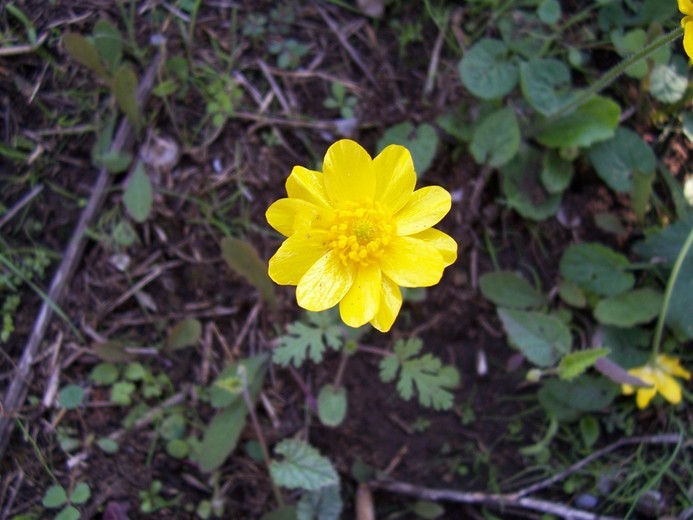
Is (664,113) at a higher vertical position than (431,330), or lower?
higher

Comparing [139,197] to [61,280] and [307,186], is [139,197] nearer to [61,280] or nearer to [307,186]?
[61,280]

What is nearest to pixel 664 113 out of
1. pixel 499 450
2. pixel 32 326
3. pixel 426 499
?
pixel 499 450

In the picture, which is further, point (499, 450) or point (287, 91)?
point (287, 91)

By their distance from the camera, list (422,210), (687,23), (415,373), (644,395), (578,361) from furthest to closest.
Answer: (644,395), (415,373), (578,361), (422,210), (687,23)

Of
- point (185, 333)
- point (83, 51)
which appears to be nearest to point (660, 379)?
point (185, 333)

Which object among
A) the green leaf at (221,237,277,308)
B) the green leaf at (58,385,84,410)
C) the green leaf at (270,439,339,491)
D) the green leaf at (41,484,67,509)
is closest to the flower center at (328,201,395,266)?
the green leaf at (221,237,277,308)

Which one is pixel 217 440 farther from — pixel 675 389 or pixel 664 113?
pixel 664 113
